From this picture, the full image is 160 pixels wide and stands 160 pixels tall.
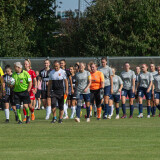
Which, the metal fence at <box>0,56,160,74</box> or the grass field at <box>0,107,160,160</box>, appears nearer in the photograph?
the grass field at <box>0,107,160,160</box>

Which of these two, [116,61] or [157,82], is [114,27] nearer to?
[116,61]

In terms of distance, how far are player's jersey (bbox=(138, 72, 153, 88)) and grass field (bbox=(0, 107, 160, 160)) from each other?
5.56 m

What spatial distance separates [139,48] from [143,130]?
28.6 meters

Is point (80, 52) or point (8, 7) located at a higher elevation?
point (8, 7)

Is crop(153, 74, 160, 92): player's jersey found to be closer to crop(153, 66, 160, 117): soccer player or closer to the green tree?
crop(153, 66, 160, 117): soccer player

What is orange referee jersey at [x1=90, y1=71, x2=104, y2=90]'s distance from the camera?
18.6 meters

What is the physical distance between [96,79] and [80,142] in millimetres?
7074

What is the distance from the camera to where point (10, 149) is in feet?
35.2

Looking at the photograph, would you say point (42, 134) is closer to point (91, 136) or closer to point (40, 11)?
→ point (91, 136)

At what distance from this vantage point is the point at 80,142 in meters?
11.7

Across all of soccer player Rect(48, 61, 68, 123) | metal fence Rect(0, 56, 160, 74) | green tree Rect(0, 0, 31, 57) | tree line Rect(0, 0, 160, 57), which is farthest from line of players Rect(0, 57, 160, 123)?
tree line Rect(0, 0, 160, 57)

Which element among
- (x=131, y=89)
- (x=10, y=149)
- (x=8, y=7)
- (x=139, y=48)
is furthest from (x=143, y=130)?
(x=8, y=7)

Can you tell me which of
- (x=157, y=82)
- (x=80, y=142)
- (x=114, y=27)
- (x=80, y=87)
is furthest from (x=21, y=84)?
(x=114, y=27)

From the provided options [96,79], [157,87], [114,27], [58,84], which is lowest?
[157,87]
